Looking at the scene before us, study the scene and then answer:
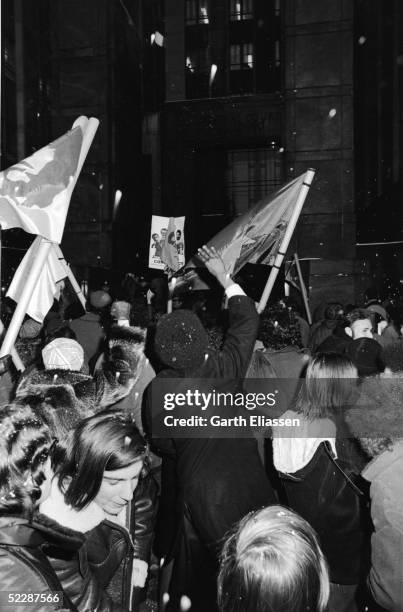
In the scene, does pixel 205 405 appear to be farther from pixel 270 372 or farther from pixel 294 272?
pixel 294 272

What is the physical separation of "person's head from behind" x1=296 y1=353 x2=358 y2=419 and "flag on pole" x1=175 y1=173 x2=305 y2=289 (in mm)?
2823

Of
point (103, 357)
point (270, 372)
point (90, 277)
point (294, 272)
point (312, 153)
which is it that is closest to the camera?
point (270, 372)

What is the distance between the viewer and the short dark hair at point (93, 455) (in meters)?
2.19

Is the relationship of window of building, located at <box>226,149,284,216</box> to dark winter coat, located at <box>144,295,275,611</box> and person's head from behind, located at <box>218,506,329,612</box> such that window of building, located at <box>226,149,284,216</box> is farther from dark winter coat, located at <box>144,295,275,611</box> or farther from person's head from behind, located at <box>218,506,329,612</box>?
person's head from behind, located at <box>218,506,329,612</box>

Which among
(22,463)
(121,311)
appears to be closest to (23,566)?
(22,463)

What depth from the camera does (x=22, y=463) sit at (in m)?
1.67

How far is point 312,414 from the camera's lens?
2.92 m

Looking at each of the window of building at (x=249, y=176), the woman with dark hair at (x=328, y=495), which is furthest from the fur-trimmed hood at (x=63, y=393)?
the window of building at (x=249, y=176)

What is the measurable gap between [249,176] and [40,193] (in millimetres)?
18614

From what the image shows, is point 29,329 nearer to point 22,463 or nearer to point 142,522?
point 142,522

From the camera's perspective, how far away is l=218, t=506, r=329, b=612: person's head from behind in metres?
1.45

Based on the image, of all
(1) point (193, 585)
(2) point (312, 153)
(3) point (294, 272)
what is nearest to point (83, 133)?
(1) point (193, 585)

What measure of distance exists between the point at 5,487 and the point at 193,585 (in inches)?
65.4

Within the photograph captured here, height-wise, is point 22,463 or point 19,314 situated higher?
point 19,314
